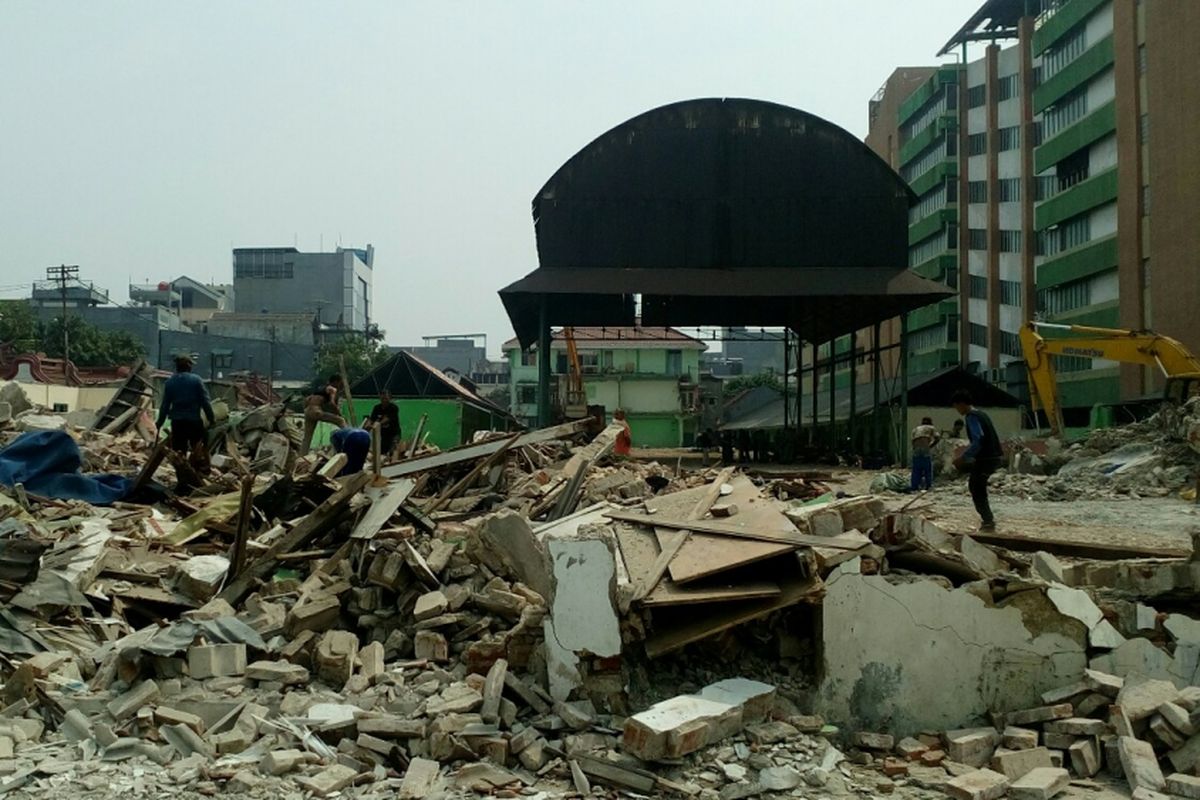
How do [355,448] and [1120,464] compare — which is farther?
[1120,464]

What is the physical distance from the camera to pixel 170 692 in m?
6.70

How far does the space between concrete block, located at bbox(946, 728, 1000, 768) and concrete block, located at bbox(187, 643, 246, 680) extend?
Answer: 4.45 metres

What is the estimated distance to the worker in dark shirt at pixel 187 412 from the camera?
12328mm

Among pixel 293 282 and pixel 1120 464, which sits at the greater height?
pixel 293 282

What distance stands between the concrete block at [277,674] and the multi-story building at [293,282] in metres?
96.6

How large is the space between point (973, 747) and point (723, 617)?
63.2 inches

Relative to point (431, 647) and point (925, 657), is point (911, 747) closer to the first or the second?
point (925, 657)

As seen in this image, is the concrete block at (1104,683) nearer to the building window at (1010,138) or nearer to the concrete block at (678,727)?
the concrete block at (678,727)

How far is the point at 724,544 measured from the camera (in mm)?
6895

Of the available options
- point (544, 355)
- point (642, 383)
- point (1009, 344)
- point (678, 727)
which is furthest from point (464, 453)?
point (642, 383)

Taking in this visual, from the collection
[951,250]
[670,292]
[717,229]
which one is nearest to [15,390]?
[670,292]

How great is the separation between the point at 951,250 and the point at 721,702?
57358 mm

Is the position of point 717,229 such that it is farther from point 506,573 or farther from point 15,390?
point 506,573

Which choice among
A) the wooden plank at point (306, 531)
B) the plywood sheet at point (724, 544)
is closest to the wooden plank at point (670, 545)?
the plywood sheet at point (724, 544)
